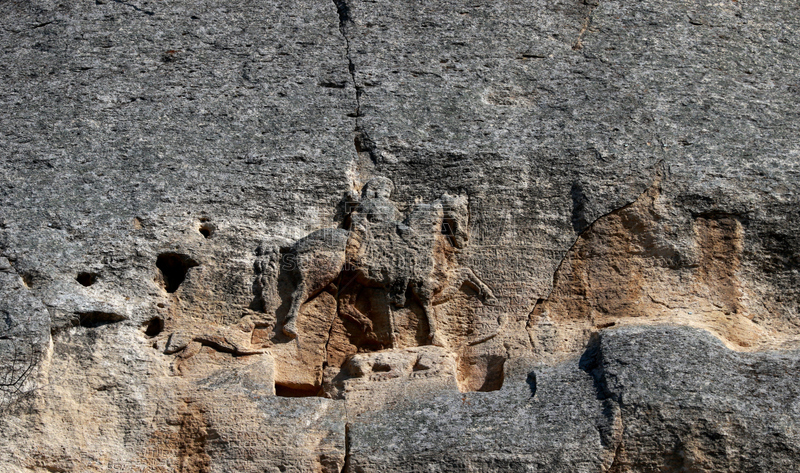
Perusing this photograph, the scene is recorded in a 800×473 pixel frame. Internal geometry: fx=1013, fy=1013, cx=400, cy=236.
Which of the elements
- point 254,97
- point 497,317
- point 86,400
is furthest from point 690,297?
point 86,400

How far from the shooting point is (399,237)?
6.43 metres

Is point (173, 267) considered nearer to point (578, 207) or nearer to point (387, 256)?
point (387, 256)

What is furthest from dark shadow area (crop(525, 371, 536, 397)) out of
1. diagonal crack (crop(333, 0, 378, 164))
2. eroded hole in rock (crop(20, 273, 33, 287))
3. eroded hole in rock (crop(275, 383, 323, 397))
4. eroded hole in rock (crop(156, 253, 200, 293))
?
eroded hole in rock (crop(20, 273, 33, 287))

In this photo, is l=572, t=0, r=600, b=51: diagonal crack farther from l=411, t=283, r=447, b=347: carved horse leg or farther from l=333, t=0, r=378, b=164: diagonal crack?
l=411, t=283, r=447, b=347: carved horse leg

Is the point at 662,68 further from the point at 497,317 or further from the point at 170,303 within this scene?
the point at 170,303

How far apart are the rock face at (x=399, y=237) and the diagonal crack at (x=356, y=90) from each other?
0.03 meters

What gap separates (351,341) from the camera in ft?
20.9

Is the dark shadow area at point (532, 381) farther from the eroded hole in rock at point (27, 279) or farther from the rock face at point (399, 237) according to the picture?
the eroded hole in rock at point (27, 279)

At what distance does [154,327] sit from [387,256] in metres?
1.50

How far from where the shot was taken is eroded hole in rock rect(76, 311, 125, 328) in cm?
599

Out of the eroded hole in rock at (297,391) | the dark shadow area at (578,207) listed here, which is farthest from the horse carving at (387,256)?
the dark shadow area at (578,207)

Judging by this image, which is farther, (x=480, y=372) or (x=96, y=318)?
(x=480, y=372)

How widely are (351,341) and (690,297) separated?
2120 millimetres

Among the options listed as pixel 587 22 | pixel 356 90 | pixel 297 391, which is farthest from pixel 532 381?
pixel 587 22
